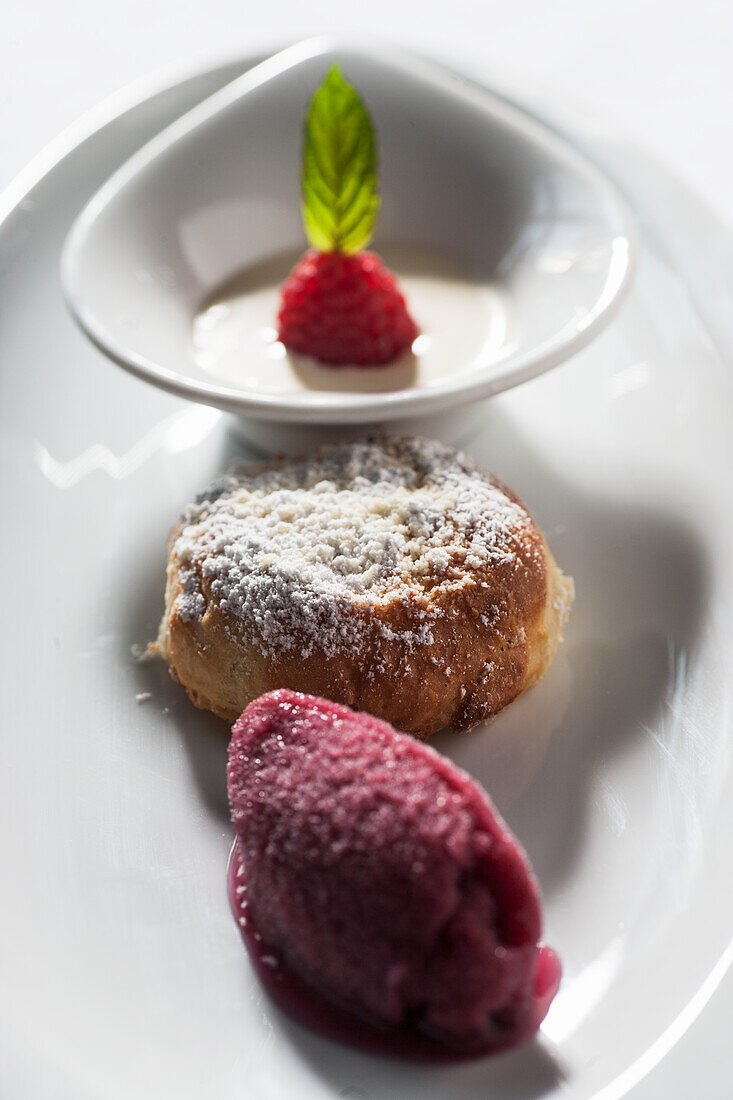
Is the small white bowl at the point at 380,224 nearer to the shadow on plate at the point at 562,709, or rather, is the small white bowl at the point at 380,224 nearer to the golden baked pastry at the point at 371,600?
the golden baked pastry at the point at 371,600

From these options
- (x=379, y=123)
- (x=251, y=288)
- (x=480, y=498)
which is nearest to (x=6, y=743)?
(x=480, y=498)

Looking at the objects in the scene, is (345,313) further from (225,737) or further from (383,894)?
(383,894)

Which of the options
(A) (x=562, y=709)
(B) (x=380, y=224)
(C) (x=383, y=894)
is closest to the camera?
(C) (x=383, y=894)

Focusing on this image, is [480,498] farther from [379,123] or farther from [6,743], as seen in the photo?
[379,123]

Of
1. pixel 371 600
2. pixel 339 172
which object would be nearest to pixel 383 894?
pixel 371 600

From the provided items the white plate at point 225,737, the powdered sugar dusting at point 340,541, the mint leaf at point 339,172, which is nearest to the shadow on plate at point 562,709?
the white plate at point 225,737

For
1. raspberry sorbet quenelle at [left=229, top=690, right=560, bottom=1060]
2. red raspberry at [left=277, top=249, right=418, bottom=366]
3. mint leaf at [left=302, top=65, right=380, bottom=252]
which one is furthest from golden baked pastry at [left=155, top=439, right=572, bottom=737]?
mint leaf at [left=302, top=65, right=380, bottom=252]

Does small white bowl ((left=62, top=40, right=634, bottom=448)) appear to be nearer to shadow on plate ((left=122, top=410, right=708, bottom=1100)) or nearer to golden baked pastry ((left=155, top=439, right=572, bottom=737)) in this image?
golden baked pastry ((left=155, top=439, right=572, bottom=737))
